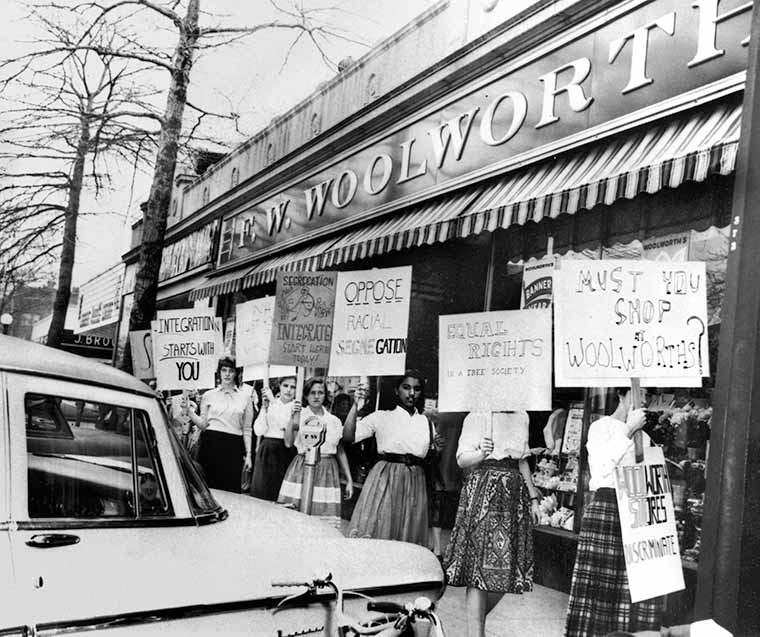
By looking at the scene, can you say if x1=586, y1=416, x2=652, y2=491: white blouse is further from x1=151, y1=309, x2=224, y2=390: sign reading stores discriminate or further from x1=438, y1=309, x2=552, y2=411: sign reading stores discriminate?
x1=151, y1=309, x2=224, y2=390: sign reading stores discriminate

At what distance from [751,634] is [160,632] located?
7.02 feet

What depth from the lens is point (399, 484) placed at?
16.8ft

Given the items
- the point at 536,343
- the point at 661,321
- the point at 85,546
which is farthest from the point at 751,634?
the point at 85,546

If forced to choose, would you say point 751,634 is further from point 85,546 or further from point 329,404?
point 329,404

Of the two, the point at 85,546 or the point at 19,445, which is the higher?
the point at 19,445

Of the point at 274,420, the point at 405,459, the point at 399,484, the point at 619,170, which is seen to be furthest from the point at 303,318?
the point at 619,170

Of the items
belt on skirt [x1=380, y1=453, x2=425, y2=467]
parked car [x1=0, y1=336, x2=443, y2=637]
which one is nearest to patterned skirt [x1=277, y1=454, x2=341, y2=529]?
belt on skirt [x1=380, y1=453, x2=425, y2=467]

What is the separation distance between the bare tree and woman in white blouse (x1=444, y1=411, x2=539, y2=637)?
10.7 feet

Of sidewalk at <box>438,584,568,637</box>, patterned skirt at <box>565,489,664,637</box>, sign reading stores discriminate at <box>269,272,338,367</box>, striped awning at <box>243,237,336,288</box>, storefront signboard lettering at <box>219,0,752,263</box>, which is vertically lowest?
sidewalk at <box>438,584,568,637</box>

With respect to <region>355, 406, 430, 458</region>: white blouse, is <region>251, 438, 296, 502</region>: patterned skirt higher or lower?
lower

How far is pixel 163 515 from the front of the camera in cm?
231

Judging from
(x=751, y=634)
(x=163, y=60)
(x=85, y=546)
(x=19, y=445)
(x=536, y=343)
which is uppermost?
(x=163, y=60)

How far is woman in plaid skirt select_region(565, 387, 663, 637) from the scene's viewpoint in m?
3.73

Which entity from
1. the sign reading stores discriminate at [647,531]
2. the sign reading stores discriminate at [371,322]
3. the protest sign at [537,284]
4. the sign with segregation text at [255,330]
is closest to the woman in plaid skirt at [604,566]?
the sign reading stores discriminate at [647,531]
